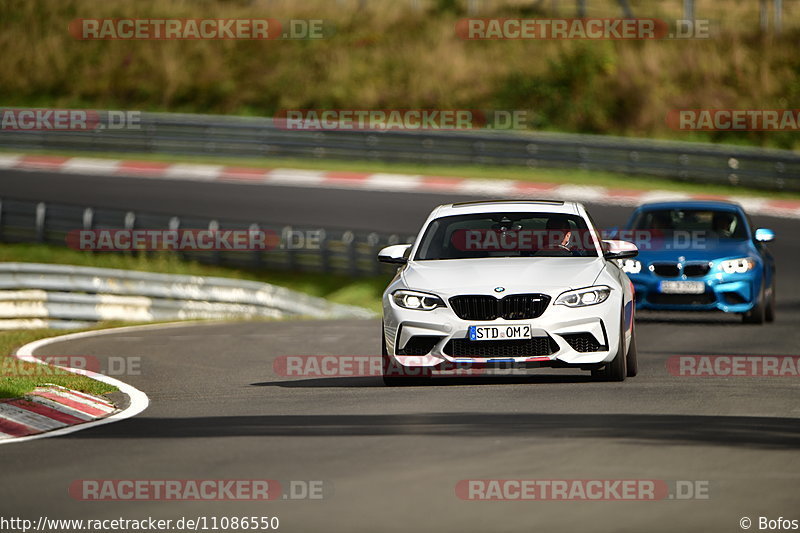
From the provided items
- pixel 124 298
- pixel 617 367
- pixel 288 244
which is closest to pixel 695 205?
pixel 617 367

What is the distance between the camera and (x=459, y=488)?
751 cm

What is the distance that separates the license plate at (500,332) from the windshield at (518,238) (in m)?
1.10

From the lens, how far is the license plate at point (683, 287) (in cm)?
1758

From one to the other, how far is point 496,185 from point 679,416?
24.6 meters

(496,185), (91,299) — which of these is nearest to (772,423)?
(91,299)

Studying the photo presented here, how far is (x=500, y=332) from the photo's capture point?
37.4 ft

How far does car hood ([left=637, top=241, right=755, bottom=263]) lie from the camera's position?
17625 millimetres

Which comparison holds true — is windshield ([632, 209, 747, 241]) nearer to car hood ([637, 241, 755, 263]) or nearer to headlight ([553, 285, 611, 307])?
car hood ([637, 241, 755, 263])

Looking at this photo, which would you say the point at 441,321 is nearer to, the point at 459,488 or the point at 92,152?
the point at 459,488

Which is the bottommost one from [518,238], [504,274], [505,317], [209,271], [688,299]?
[209,271]

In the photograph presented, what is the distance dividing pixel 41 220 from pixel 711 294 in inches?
684

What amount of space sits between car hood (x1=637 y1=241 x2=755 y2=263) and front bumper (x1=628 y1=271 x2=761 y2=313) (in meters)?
0.21

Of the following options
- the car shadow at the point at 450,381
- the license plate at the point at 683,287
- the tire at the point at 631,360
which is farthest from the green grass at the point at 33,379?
the license plate at the point at 683,287

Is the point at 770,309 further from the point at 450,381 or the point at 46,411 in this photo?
the point at 46,411
